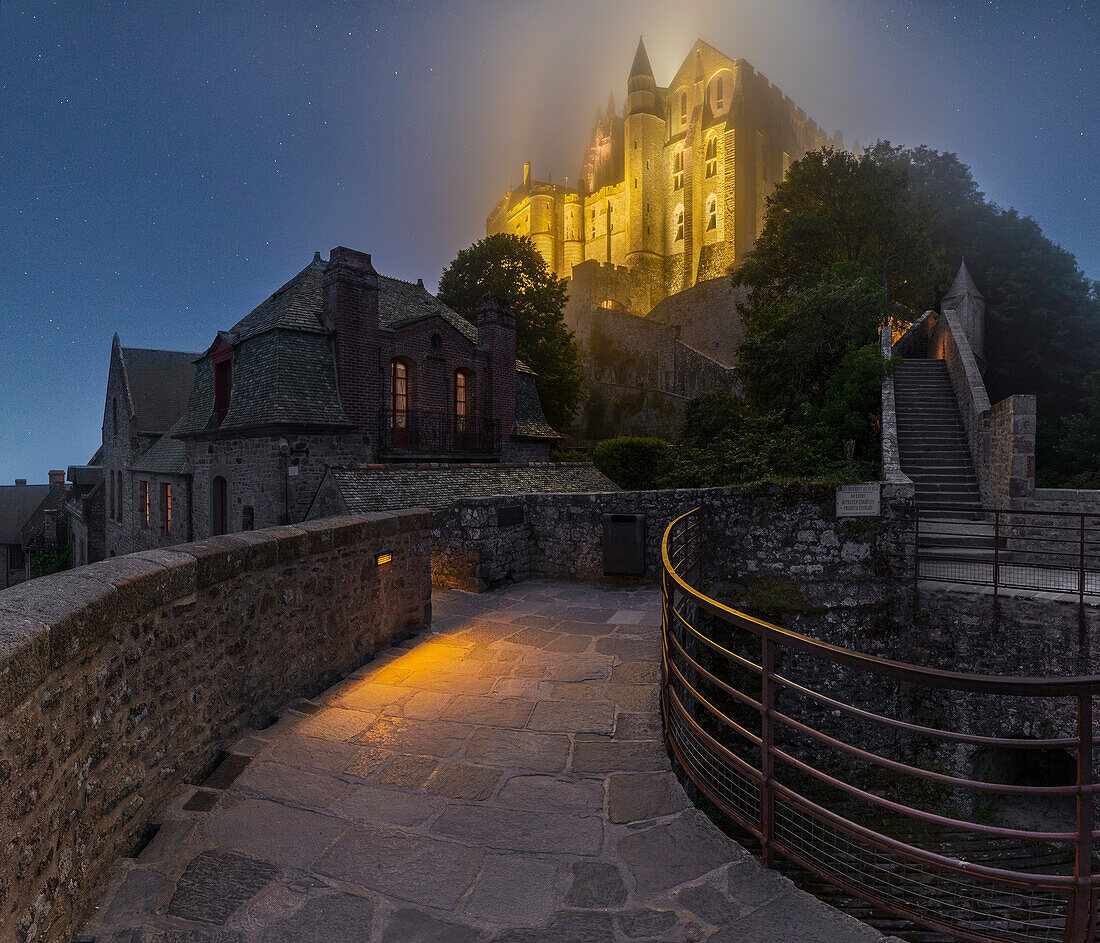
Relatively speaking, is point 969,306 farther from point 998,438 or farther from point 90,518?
point 90,518

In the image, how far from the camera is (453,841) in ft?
9.96

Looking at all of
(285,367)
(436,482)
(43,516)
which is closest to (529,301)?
(285,367)

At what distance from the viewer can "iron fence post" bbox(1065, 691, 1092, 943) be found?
2000 mm

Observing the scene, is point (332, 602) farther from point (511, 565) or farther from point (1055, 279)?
point (1055, 279)

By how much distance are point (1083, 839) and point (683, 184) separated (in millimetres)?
61281

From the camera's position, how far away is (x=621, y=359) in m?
39.6

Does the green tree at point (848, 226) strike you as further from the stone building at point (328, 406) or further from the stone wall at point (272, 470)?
the stone wall at point (272, 470)

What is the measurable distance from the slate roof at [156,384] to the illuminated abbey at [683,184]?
36496mm

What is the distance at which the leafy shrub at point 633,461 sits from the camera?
843 inches

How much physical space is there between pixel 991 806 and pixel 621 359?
33619 millimetres

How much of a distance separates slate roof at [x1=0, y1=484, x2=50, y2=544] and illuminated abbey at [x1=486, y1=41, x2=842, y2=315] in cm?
4528

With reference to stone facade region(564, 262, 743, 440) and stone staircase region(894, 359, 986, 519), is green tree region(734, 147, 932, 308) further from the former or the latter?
stone facade region(564, 262, 743, 440)

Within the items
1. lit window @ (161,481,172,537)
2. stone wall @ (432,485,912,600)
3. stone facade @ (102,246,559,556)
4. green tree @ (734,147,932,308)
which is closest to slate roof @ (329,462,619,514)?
stone wall @ (432,485,912,600)

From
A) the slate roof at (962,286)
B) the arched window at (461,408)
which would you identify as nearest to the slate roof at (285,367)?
the arched window at (461,408)
